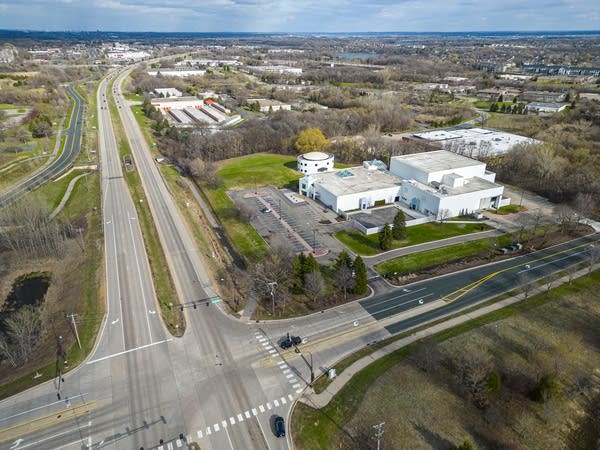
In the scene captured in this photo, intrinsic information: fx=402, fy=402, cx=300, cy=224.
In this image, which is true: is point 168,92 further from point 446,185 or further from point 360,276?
point 360,276

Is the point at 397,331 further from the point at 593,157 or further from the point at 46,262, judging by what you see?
the point at 593,157

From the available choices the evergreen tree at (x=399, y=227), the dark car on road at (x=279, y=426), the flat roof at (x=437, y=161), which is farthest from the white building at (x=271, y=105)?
the dark car on road at (x=279, y=426)

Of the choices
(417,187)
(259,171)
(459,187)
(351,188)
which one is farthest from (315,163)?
(459,187)

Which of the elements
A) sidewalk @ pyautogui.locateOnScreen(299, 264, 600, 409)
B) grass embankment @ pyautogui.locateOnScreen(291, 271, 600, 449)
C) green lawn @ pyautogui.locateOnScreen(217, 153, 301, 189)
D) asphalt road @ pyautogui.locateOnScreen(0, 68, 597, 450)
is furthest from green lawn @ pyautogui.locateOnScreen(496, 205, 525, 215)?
green lawn @ pyautogui.locateOnScreen(217, 153, 301, 189)

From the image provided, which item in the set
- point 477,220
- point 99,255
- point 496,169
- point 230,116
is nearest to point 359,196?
point 477,220

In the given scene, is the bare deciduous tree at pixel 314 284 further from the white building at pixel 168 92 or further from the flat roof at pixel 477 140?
the white building at pixel 168 92
